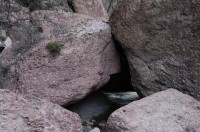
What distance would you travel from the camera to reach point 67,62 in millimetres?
7148

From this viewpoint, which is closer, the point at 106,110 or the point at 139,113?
the point at 139,113

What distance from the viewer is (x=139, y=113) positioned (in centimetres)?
528

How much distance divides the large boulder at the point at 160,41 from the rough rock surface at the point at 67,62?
544 mm

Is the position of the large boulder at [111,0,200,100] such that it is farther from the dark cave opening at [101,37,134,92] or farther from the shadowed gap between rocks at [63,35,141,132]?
the shadowed gap between rocks at [63,35,141,132]

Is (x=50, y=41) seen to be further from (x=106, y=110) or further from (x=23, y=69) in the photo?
(x=106, y=110)

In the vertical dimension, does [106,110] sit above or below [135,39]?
below

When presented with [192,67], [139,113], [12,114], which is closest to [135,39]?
[192,67]

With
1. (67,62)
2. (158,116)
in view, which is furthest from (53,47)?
(158,116)

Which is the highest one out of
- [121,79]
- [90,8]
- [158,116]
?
[90,8]

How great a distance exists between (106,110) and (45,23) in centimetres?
239

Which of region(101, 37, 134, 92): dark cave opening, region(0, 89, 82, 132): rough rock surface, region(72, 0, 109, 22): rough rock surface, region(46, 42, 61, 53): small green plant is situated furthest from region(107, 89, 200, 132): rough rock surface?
region(72, 0, 109, 22): rough rock surface

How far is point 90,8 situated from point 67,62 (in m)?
4.37

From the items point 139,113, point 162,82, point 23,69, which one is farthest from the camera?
point 162,82

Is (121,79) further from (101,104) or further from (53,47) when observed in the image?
(53,47)
